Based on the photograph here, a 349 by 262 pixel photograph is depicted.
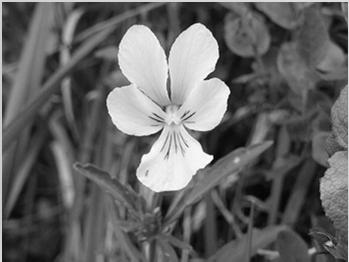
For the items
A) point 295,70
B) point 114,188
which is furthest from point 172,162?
point 295,70

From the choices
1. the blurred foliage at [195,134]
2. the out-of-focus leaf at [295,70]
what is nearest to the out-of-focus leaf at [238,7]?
the blurred foliage at [195,134]

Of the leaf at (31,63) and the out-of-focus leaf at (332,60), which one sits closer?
the out-of-focus leaf at (332,60)

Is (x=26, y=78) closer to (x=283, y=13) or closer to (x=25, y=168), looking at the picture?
(x=25, y=168)

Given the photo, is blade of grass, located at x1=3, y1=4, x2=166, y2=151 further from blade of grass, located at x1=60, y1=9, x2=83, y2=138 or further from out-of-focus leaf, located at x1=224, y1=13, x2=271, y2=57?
out-of-focus leaf, located at x1=224, y1=13, x2=271, y2=57

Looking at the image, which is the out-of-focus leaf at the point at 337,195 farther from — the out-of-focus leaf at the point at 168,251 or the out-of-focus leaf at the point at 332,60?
the out-of-focus leaf at the point at 332,60

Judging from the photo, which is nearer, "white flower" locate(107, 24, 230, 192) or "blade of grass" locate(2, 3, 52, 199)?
"white flower" locate(107, 24, 230, 192)

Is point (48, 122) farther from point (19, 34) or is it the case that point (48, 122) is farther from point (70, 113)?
point (19, 34)

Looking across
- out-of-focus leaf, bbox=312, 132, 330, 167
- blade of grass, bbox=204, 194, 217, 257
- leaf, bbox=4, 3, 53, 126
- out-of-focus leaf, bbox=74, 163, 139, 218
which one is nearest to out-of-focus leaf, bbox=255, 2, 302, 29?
out-of-focus leaf, bbox=312, 132, 330, 167

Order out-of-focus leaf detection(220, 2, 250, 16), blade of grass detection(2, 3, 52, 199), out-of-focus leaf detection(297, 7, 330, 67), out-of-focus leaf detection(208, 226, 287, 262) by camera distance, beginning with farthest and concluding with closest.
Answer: blade of grass detection(2, 3, 52, 199)
out-of-focus leaf detection(220, 2, 250, 16)
out-of-focus leaf detection(297, 7, 330, 67)
out-of-focus leaf detection(208, 226, 287, 262)
